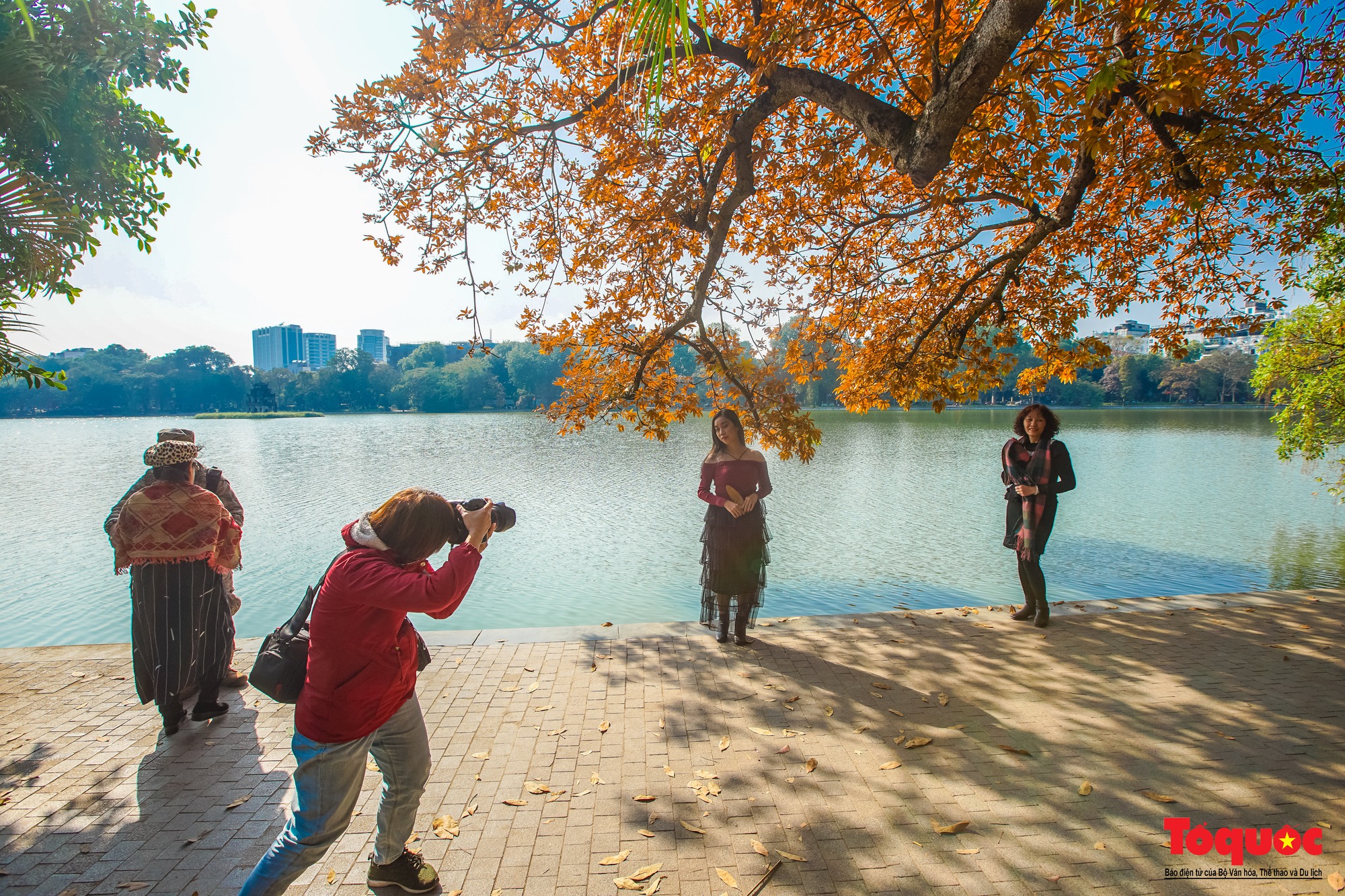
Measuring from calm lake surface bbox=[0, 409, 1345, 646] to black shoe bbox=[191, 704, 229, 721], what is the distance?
295 cm

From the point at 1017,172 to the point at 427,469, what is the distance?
17.8m

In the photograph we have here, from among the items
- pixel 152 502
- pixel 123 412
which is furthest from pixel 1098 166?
pixel 123 412

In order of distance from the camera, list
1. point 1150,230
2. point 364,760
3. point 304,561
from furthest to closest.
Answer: point 304,561 → point 1150,230 → point 364,760

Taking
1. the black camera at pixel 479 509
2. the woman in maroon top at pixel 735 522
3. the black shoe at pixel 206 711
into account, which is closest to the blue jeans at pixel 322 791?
the black camera at pixel 479 509

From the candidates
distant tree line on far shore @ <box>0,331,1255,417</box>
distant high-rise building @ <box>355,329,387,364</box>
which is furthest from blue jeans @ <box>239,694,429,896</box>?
distant high-rise building @ <box>355,329,387,364</box>

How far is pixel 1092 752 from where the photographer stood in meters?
3.48

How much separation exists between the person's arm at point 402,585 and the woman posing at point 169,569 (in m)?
2.50

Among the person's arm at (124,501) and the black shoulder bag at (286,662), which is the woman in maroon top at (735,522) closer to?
the black shoulder bag at (286,662)

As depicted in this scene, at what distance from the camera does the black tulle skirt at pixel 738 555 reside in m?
5.11

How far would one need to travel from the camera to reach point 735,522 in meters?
→ 5.11

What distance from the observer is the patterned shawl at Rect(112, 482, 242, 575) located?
147 inches

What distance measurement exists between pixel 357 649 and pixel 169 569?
258 cm

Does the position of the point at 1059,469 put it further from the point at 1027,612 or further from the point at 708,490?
the point at 708,490

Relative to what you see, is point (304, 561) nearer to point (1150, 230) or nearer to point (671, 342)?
point (671, 342)
